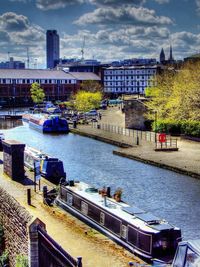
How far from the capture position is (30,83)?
155m

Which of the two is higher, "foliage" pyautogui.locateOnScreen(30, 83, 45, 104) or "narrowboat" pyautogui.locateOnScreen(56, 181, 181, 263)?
"foliage" pyautogui.locateOnScreen(30, 83, 45, 104)

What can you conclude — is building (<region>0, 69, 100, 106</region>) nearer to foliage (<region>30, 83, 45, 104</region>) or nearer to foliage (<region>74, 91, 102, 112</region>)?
foliage (<region>30, 83, 45, 104</region>)

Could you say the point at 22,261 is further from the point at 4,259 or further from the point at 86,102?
the point at 86,102

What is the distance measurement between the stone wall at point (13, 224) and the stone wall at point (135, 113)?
149 feet

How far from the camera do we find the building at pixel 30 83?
498 feet

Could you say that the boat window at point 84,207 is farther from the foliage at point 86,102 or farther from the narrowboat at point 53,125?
the foliage at point 86,102

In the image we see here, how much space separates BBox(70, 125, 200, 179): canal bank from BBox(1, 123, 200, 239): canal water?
65cm

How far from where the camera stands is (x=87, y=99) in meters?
105

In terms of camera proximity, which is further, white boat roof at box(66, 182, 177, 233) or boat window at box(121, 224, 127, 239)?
boat window at box(121, 224, 127, 239)

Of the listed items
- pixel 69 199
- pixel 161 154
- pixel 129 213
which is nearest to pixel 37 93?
pixel 161 154

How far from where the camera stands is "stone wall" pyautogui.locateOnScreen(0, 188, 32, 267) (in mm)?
21364

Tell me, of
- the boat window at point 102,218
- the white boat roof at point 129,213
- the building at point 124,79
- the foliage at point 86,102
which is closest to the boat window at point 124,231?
the white boat roof at point 129,213

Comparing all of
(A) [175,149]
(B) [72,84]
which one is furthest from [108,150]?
(B) [72,84]

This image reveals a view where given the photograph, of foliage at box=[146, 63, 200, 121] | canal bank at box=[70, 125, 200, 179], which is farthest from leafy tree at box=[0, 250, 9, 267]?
foliage at box=[146, 63, 200, 121]
